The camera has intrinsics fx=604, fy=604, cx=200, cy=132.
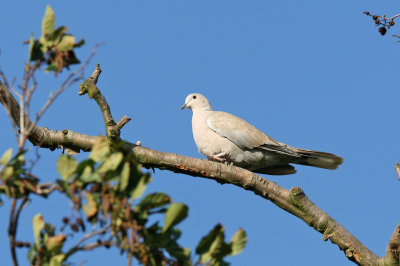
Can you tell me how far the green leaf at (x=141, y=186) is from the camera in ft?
7.48

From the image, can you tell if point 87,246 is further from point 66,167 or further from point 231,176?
point 231,176

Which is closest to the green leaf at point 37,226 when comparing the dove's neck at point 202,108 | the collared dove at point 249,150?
the collared dove at point 249,150

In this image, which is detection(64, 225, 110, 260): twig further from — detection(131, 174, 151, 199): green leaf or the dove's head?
the dove's head

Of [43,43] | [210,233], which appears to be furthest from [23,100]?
[210,233]

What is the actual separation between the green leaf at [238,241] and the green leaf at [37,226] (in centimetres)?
76

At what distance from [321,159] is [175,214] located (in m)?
4.50

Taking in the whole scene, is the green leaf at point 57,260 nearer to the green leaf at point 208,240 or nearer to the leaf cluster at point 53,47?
the green leaf at point 208,240

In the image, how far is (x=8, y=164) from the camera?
2449mm

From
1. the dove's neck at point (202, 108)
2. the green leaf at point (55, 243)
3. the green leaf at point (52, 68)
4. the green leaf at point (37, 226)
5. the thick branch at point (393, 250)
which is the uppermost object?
the dove's neck at point (202, 108)

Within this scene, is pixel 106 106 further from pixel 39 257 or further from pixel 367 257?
pixel 39 257

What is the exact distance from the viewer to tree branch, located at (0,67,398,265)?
15.8ft

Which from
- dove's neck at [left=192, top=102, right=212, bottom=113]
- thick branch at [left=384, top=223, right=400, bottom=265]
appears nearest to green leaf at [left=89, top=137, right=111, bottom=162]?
thick branch at [left=384, top=223, right=400, bottom=265]

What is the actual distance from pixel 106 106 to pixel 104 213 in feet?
9.90

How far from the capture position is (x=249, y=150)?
6672 mm
